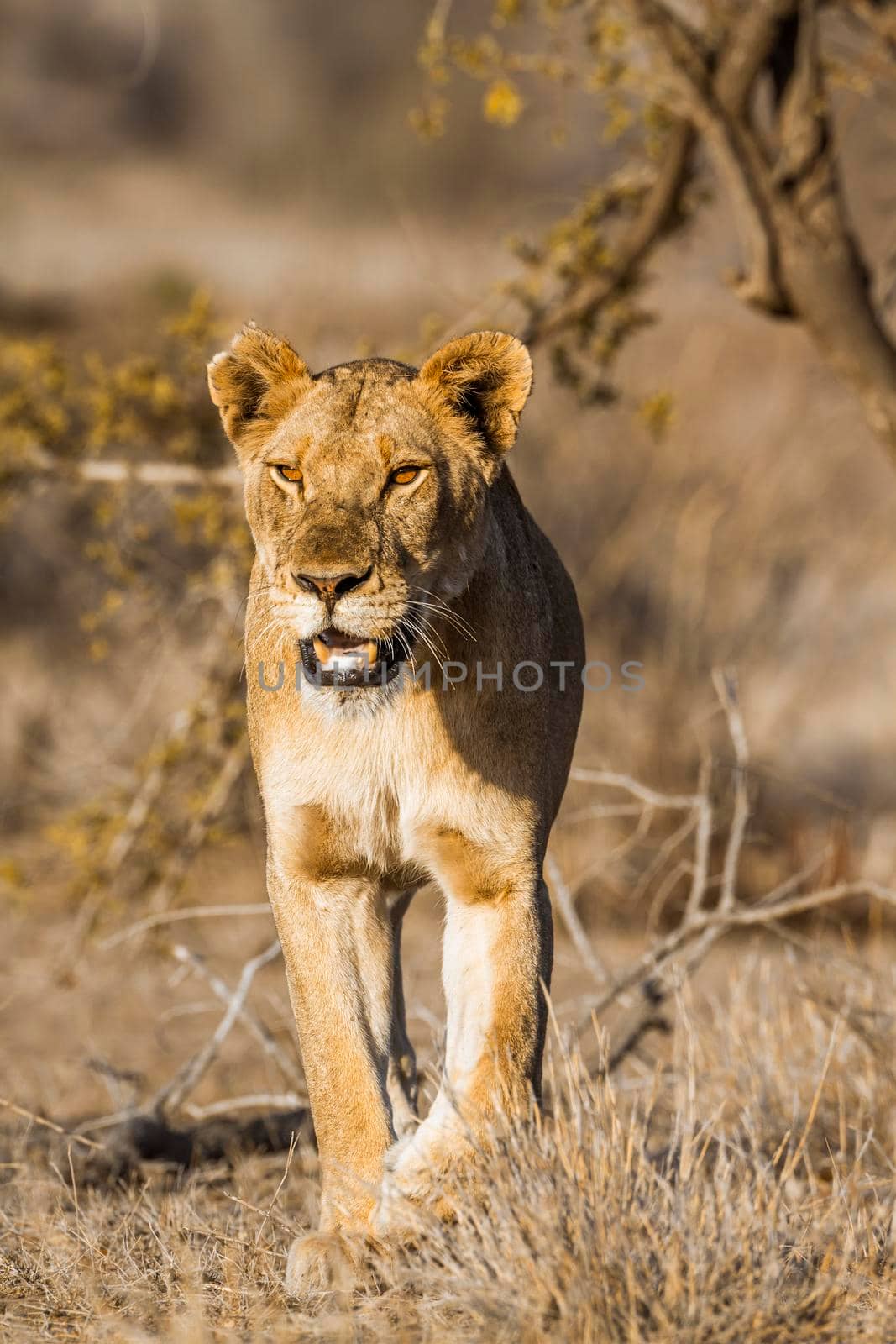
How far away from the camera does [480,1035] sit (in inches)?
158

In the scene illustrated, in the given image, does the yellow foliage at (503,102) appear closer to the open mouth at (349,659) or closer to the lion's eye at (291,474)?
the lion's eye at (291,474)

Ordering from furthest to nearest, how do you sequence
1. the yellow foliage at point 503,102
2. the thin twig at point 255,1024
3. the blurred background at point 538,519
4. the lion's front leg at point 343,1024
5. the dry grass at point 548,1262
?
the blurred background at point 538,519 → the yellow foliage at point 503,102 → the thin twig at point 255,1024 → the lion's front leg at point 343,1024 → the dry grass at point 548,1262

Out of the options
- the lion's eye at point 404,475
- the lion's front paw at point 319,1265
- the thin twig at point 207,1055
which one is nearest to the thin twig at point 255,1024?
the thin twig at point 207,1055

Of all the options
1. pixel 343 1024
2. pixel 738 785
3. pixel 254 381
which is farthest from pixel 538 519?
pixel 343 1024

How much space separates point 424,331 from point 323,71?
4321cm

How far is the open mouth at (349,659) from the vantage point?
147 inches

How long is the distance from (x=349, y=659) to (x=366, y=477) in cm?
45

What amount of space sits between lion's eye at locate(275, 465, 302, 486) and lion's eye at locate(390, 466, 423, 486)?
0.23 m

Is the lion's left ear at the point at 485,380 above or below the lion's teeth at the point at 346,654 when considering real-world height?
above

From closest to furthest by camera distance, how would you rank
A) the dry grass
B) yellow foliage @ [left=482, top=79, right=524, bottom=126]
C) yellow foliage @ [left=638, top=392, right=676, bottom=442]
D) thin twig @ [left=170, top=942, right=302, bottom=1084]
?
1. the dry grass
2. thin twig @ [left=170, top=942, right=302, bottom=1084]
3. yellow foliage @ [left=482, top=79, right=524, bottom=126]
4. yellow foliage @ [left=638, top=392, right=676, bottom=442]

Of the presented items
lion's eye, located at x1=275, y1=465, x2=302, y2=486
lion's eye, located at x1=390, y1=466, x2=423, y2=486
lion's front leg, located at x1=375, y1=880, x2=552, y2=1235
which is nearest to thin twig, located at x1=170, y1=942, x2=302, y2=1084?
lion's front leg, located at x1=375, y1=880, x2=552, y2=1235

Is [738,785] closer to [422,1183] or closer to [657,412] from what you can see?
[422,1183]

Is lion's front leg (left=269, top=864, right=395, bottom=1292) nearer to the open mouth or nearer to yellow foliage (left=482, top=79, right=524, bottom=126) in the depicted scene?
the open mouth

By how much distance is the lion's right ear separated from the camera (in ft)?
13.8
